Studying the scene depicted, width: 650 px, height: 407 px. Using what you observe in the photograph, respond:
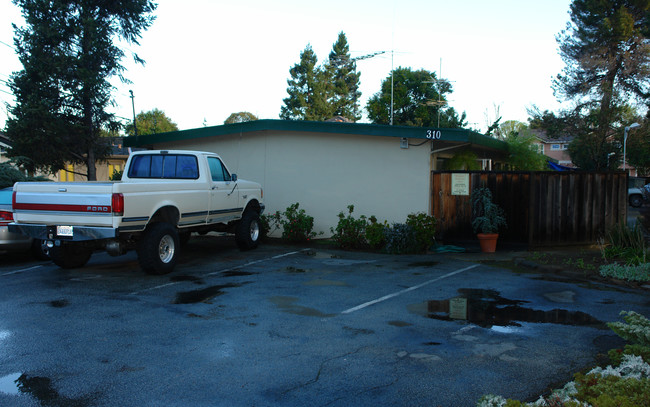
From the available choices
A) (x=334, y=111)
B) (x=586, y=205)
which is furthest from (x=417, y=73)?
(x=586, y=205)

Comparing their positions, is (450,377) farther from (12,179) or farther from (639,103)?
(639,103)

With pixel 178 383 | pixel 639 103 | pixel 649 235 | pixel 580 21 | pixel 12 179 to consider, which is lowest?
pixel 178 383

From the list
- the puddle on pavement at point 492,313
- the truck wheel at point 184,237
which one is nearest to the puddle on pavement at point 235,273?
the truck wheel at point 184,237

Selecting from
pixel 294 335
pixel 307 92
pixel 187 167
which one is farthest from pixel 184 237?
pixel 307 92

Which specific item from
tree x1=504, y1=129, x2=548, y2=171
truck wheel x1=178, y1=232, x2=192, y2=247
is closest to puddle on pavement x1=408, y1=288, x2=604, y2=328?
truck wheel x1=178, y1=232, x2=192, y2=247

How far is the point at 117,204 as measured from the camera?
8.16m

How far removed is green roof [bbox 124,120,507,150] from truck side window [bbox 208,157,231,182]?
324 cm

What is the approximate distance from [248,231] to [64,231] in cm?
458

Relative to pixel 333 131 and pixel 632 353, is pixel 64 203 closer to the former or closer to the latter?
pixel 333 131

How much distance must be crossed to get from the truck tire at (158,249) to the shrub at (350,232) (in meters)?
5.03

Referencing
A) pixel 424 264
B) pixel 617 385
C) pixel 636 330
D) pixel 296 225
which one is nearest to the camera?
pixel 617 385

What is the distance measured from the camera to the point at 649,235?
10977mm

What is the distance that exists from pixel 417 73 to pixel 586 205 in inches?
1935

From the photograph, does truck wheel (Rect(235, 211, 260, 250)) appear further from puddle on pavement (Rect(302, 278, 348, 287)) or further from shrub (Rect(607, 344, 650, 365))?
shrub (Rect(607, 344, 650, 365))
